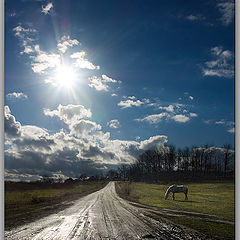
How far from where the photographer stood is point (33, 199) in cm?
2505

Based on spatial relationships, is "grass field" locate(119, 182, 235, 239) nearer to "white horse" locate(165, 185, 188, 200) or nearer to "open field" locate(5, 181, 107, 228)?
"white horse" locate(165, 185, 188, 200)

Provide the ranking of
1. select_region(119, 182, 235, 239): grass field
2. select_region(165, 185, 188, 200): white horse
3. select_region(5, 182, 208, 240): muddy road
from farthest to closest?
select_region(165, 185, 188, 200): white horse → select_region(119, 182, 235, 239): grass field → select_region(5, 182, 208, 240): muddy road

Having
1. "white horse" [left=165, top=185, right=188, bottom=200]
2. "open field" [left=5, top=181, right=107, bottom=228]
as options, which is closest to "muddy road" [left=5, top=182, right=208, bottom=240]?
"open field" [left=5, top=181, right=107, bottom=228]

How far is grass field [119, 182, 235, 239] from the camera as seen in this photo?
14.0m

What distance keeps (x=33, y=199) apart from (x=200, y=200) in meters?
14.9

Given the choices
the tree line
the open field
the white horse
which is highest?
the tree line

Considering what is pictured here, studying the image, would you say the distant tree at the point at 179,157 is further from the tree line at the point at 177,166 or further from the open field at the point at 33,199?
the open field at the point at 33,199

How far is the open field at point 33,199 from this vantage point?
17609 mm

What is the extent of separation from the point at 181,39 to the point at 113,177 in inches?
628

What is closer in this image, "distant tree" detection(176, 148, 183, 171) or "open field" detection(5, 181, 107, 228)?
"open field" detection(5, 181, 107, 228)

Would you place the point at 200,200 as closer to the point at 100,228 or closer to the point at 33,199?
the point at 100,228

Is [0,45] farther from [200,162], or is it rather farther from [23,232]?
[200,162]

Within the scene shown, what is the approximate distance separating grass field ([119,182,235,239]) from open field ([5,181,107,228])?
21.4 feet

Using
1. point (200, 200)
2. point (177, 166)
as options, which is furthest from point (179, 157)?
point (200, 200)
